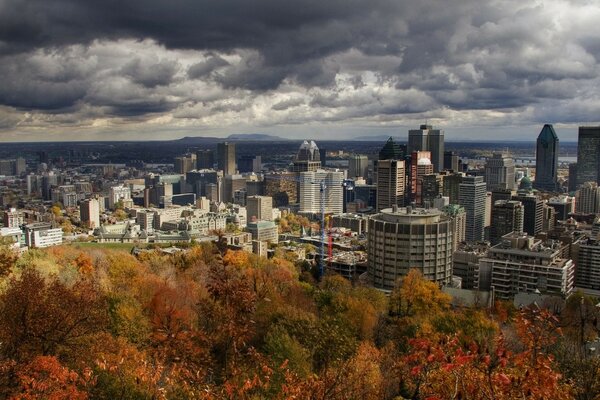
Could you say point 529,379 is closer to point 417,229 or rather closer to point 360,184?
point 417,229

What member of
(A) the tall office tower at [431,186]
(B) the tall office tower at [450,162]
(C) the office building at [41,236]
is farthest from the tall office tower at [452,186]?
(C) the office building at [41,236]

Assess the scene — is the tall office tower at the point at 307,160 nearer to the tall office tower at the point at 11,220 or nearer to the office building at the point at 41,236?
the tall office tower at the point at 11,220

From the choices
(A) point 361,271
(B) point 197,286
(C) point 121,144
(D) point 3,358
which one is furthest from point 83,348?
(C) point 121,144

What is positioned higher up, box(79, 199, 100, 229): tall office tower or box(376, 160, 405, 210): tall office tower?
box(376, 160, 405, 210): tall office tower

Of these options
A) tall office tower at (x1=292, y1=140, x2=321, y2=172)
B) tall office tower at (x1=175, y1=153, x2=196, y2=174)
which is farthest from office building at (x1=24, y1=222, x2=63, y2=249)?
tall office tower at (x1=175, y1=153, x2=196, y2=174)

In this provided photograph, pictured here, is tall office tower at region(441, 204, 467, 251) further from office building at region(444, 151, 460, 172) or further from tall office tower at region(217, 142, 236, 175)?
tall office tower at region(217, 142, 236, 175)

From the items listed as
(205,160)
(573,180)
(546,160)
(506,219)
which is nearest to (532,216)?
(506,219)
